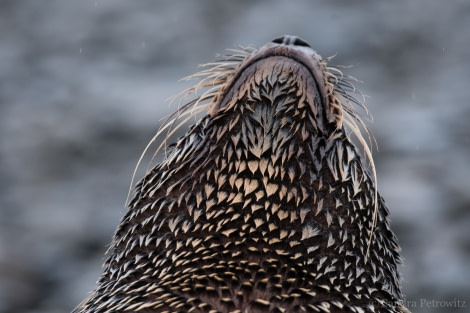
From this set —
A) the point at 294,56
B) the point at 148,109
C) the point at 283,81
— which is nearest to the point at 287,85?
the point at 283,81

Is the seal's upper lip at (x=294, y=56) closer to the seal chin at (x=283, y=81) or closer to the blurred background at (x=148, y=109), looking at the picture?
the seal chin at (x=283, y=81)

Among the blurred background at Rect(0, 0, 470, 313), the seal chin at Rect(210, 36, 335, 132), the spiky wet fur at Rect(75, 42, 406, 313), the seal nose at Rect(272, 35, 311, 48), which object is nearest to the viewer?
the spiky wet fur at Rect(75, 42, 406, 313)

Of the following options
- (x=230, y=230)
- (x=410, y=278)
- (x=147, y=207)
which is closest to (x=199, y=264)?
(x=230, y=230)

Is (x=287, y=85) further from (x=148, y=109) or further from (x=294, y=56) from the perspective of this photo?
(x=148, y=109)

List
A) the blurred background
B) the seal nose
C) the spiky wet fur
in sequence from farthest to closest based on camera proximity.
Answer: the blurred background → the seal nose → the spiky wet fur

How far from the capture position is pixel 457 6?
1275 centimetres

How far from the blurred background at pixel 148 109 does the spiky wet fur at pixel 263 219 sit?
392 cm

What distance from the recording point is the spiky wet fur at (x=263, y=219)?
4.46 m

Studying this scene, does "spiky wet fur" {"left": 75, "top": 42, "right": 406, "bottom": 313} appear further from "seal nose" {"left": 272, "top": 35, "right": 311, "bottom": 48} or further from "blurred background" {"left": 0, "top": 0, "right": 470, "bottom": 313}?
"blurred background" {"left": 0, "top": 0, "right": 470, "bottom": 313}

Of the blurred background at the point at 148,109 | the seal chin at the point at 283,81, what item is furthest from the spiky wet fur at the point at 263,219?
the blurred background at the point at 148,109

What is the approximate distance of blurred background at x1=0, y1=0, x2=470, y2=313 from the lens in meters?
9.27

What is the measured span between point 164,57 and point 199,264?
7.64 metres

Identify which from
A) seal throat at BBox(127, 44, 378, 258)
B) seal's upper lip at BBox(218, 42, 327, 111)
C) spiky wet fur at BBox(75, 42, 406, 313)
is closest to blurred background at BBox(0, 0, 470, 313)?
spiky wet fur at BBox(75, 42, 406, 313)

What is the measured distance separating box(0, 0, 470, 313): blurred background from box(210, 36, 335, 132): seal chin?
4.19 meters
